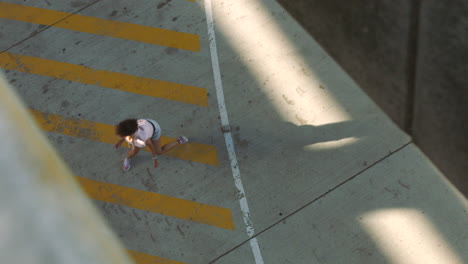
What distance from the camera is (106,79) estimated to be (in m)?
8.25

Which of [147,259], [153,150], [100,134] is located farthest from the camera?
[100,134]

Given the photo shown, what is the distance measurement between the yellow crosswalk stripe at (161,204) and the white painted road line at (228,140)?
0.75 ft

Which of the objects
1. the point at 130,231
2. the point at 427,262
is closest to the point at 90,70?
the point at 130,231

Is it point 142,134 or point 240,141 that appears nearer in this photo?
point 142,134

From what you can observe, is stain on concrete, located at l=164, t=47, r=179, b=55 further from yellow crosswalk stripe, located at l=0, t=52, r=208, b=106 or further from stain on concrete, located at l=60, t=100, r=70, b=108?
stain on concrete, located at l=60, t=100, r=70, b=108

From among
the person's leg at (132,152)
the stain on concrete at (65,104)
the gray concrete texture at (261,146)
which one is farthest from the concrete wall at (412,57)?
the stain on concrete at (65,104)

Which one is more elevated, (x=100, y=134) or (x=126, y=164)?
(x=100, y=134)

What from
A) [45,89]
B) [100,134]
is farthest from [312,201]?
[45,89]

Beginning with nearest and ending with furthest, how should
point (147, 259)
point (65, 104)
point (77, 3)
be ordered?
point (147, 259) < point (65, 104) < point (77, 3)

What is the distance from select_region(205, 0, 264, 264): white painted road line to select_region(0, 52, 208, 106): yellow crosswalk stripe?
0.25 metres

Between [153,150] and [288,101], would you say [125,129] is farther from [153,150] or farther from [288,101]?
[288,101]

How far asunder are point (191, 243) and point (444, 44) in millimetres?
4607

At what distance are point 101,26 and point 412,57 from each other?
20.9 ft

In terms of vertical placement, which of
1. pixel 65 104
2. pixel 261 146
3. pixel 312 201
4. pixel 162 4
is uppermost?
pixel 162 4
